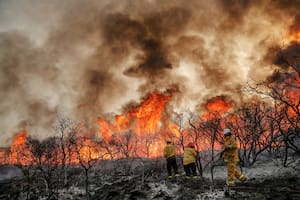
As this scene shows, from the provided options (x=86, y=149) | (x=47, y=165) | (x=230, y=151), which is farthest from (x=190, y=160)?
(x=86, y=149)

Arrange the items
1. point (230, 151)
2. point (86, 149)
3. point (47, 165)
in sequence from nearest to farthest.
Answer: point (230, 151)
point (47, 165)
point (86, 149)

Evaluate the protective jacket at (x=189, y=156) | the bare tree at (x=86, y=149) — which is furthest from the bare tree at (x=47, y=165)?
the protective jacket at (x=189, y=156)

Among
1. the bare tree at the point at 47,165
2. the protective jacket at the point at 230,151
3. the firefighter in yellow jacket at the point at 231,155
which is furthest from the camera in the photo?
the bare tree at the point at 47,165

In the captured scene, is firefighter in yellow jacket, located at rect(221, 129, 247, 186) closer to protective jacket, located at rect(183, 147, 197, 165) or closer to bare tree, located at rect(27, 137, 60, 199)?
protective jacket, located at rect(183, 147, 197, 165)

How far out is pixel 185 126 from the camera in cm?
3484

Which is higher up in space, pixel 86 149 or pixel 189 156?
pixel 86 149

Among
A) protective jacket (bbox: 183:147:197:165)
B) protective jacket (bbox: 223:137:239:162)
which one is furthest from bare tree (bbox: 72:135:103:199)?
protective jacket (bbox: 223:137:239:162)

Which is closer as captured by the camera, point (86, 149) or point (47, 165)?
point (47, 165)

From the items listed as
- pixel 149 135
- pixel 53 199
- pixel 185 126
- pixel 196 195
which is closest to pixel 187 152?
pixel 196 195

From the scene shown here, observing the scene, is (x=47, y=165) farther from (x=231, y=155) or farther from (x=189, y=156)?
(x=231, y=155)

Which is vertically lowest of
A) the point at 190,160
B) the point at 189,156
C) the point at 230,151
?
the point at 190,160

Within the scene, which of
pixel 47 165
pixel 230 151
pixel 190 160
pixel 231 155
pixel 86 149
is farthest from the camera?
pixel 86 149

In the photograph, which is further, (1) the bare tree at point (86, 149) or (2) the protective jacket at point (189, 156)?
(1) the bare tree at point (86, 149)

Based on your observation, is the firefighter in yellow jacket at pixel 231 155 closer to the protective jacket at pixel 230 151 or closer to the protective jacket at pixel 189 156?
the protective jacket at pixel 230 151
